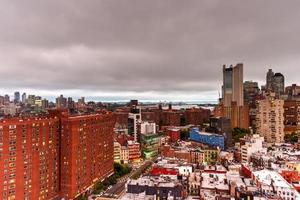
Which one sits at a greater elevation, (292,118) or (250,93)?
(250,93)

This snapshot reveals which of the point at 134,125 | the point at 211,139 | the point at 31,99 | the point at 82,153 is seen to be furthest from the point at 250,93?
the point at 82,153

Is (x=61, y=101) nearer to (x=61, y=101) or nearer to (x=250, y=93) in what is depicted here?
(x=61, y=101)

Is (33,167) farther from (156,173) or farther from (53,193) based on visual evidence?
(156,173)

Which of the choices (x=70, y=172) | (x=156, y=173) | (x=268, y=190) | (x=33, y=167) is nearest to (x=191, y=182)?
(x=156, y=173)

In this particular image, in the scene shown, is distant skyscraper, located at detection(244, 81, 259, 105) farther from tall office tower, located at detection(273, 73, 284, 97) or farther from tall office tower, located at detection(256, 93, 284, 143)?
tall office tower, located at detection(256, 93, 284, 143)

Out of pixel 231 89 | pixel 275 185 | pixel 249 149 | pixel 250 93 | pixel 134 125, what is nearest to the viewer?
pixel 275 185

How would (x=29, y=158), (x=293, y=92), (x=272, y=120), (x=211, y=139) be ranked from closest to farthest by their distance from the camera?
(x=29, y=158) < (x=211, y=139) < (x=272, y=120) < (x=293, y=92)
